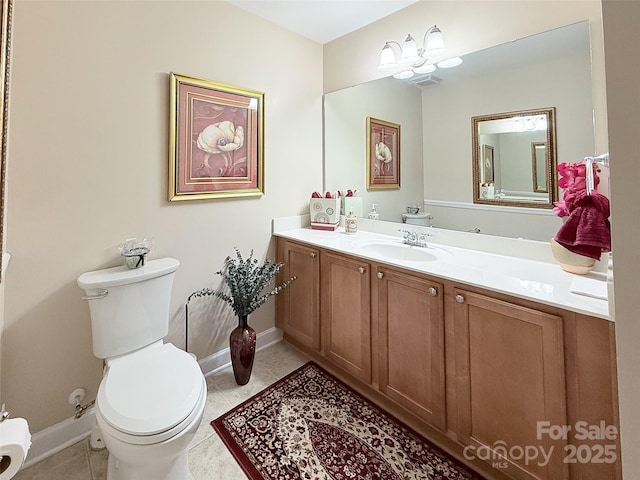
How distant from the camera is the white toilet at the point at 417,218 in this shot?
84.0 inches

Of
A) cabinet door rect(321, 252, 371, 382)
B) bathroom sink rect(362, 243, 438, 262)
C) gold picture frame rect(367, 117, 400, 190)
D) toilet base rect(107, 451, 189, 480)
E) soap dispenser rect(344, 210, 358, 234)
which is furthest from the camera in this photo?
soap dispenser rect(344, 210, 358, 234)

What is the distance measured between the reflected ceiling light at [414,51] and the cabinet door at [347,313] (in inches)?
54.2

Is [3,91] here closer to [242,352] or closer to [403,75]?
[242,352]

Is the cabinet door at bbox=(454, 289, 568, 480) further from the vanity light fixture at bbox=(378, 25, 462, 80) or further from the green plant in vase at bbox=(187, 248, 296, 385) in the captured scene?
the vanity light fixture at bbox=(378, 25, 462, 80)

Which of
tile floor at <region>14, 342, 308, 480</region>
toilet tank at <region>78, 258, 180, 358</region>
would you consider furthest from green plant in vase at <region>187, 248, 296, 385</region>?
toilet tank at <region>78, 258, 180, 358</region>

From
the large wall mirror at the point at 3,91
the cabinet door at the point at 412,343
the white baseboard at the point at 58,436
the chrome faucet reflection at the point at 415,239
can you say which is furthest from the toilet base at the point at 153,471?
the chrome faucet reflection at the point at 415,239

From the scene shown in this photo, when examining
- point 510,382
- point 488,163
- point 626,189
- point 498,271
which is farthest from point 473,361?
point 488,163

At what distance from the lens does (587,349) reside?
103 centimetres

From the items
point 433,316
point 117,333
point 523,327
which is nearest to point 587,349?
point 523,327

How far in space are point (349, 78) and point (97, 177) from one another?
191 cm

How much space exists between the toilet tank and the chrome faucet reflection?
4.72 feet

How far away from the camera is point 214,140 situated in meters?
2.00

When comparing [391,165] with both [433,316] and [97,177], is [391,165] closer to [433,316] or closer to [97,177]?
[433,316]

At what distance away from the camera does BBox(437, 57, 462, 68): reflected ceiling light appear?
6.09 ft
